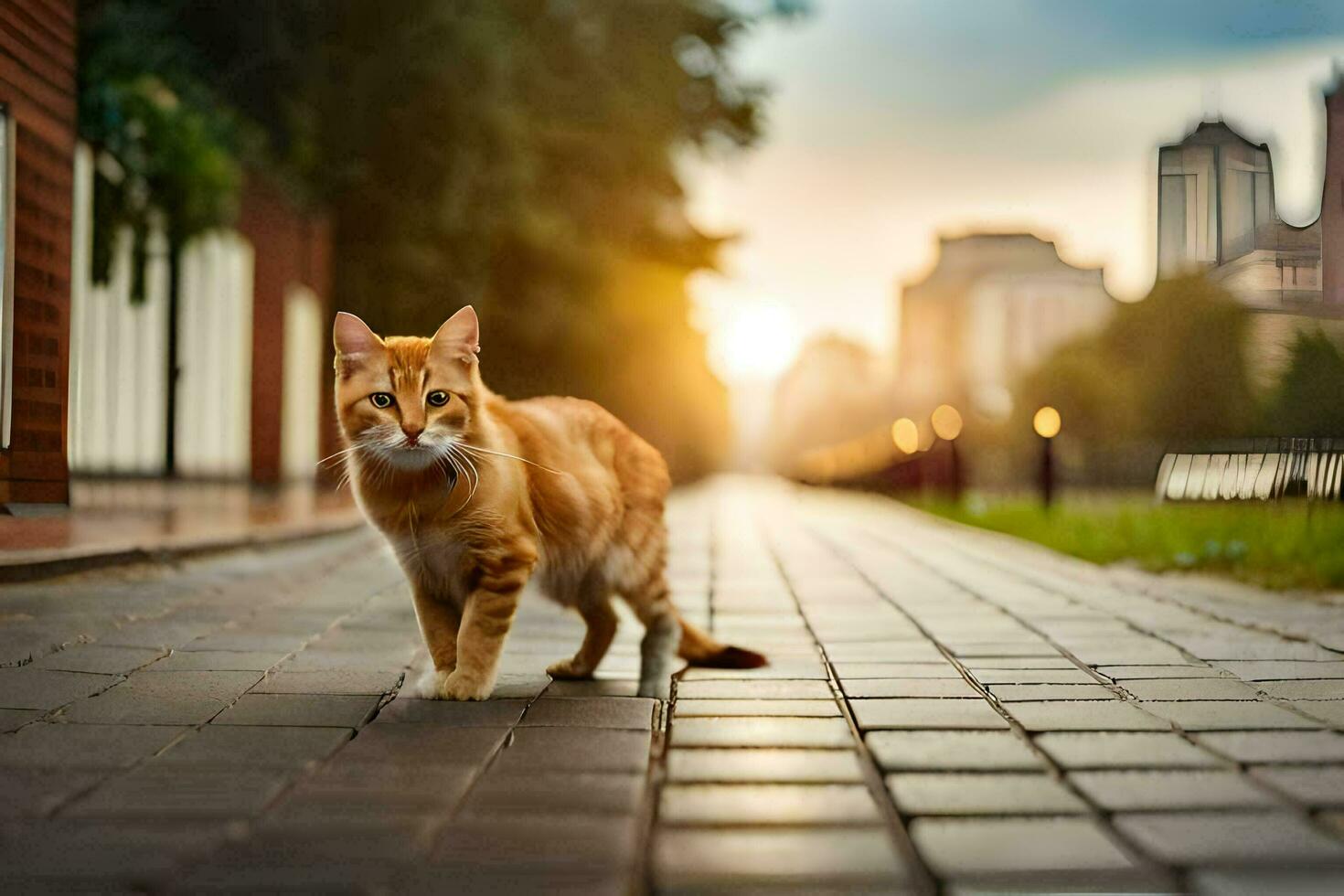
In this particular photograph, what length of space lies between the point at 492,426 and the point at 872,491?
23091 mm

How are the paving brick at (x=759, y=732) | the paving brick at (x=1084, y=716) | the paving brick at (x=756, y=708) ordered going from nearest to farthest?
the paving brick at (x=759, y=732), the paving brick at (x=1084, y=716), the paving brick at (x=756, y=708)

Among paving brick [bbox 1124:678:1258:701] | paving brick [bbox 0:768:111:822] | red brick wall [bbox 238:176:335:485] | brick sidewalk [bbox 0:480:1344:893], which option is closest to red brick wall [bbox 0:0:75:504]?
brick sidewalk [bbox 0:480:1344:893]

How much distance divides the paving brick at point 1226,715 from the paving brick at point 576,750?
1238 millimetres

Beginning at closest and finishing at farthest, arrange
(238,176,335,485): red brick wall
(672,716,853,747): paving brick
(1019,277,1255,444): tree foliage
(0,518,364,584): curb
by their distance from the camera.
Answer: (672,716,853,747): paving brick < (0,518,364,584): curb < (238,176,335,485): red brick wall < (1019,277,1255,444): tree foliage

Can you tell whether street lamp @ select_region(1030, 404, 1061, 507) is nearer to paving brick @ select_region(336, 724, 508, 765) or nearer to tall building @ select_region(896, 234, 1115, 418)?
paving brick @ select_region(336, 724, 508, 765)

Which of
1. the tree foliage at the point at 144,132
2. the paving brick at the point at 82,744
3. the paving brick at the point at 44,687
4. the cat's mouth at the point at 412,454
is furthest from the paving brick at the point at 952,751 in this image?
the tree foliage at the point at 144,132

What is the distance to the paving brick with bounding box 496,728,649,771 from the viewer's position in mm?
2324

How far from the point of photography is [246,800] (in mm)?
2070

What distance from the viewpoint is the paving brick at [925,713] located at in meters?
2.67

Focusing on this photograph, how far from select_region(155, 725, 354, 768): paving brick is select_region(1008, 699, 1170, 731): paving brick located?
1.54 meters

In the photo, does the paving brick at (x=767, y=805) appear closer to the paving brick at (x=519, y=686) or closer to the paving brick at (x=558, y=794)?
the paving brick at (x=558, y=794)

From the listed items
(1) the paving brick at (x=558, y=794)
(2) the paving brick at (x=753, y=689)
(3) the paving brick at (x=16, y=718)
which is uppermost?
(3) the paving brick at (x=16, y=718)

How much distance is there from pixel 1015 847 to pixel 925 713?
935 millimetres

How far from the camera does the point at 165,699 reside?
2.91 meters
